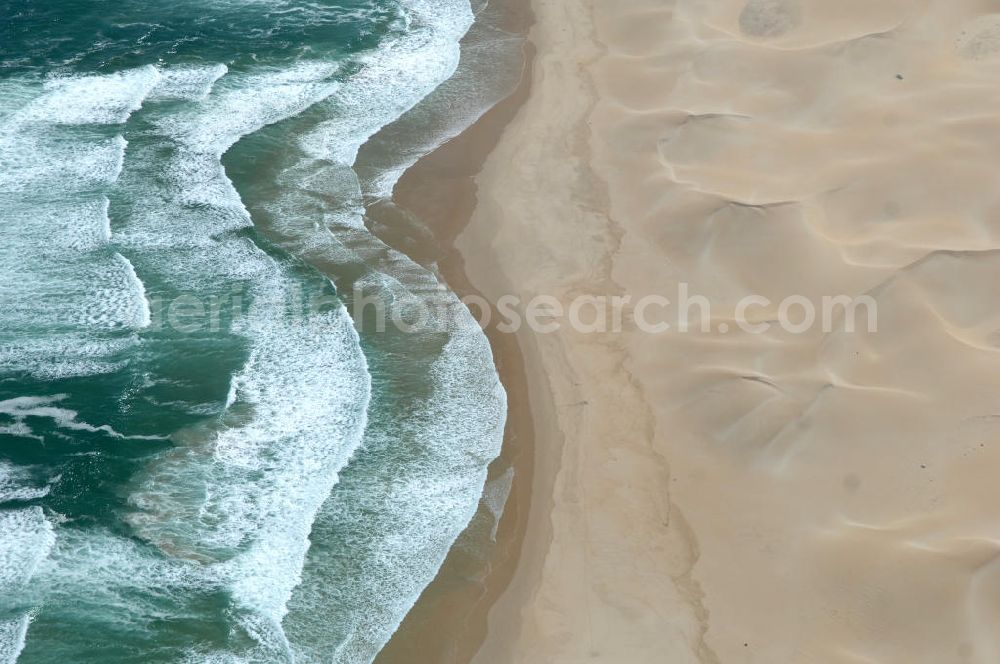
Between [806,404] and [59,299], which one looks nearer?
[806,404]

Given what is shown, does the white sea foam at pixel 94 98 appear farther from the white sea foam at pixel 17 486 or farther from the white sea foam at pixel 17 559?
the white sea foam at pixel 17 559

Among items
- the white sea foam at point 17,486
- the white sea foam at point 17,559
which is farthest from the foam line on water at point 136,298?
the white sea foam at point 17,559

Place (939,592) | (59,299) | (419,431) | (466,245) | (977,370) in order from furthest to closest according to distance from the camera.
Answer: (466,245) → (59,299) → (419,431) → (977,370) → (939,592)

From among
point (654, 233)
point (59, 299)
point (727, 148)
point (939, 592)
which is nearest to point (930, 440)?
point (939, 592)

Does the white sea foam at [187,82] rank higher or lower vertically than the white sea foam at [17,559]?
higher

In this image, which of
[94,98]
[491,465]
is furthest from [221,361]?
[94,98]

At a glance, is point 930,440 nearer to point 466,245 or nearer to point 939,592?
point 939,592

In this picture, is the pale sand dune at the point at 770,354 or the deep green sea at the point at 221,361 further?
the deep green sea at the point at 221,361
